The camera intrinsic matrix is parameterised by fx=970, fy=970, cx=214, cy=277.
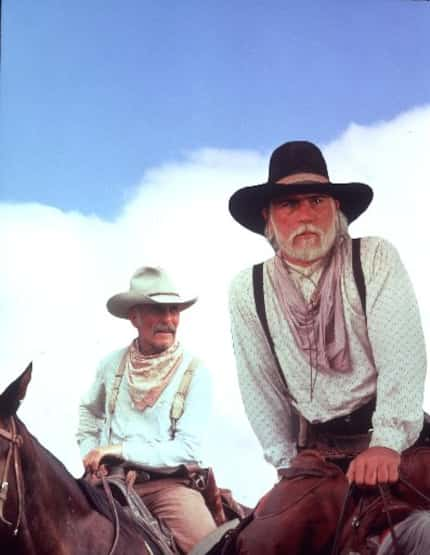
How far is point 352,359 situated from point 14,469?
152 centimetres

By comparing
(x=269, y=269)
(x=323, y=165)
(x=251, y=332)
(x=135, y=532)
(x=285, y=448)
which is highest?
(x=323, y=165)

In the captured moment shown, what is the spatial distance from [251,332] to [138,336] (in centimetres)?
83

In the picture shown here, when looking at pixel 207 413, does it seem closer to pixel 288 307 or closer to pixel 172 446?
pixel 172 446

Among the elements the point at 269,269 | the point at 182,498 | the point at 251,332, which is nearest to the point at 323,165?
the point at 269,269

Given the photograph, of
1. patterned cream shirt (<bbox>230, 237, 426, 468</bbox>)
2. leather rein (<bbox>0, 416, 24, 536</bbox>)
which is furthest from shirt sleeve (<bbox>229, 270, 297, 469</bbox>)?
leather rein (<bbox>0, 416, 24, 536</bbox>)

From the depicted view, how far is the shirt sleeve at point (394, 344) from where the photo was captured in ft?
12.9

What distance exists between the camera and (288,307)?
437 cm

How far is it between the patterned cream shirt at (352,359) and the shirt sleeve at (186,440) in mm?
431

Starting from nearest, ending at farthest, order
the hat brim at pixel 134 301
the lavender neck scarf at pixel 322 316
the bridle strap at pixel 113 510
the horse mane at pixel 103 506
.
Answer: the bridle strap at pixel 113 510, the horse mane at pixel 103 506, the lavender neck scarf at pixel 322 316, the hat brim at pixel 134 301

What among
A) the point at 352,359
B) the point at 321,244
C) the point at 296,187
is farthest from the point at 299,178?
the point at 352,359

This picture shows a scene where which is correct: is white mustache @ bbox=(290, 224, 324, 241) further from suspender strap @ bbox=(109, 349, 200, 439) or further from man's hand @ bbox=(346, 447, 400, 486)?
man's hand @ bbox=(346, 447, 400, 486)

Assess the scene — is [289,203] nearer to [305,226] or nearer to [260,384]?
[305,226]

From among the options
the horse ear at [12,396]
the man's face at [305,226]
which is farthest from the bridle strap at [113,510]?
the man's face at [305,226]

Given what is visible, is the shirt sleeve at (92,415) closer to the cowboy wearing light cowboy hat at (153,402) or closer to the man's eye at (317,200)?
the cowboy wearing light cowboy hat at (153,402)
